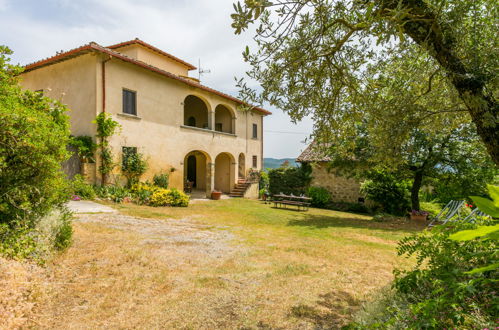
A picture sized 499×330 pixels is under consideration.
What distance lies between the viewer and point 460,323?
1.86 m

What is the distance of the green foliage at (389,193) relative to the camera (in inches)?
534

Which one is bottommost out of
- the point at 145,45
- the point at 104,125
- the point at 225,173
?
the point at 225,173

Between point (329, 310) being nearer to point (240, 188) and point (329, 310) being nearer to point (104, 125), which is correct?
point (104, 125)

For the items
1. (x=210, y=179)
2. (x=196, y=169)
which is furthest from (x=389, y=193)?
(x=196, y=169)

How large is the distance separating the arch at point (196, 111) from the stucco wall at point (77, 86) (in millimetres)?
8936

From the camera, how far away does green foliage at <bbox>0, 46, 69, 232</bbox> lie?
3938 mm

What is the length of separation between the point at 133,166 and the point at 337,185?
467 inches

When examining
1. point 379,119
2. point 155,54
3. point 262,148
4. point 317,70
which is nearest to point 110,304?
point 317,70

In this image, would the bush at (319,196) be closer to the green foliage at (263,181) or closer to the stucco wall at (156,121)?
the green foliage at (263,181)

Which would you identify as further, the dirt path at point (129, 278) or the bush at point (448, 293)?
the dirt path at point (129, 278)

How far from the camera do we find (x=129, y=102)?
13664 millimetres

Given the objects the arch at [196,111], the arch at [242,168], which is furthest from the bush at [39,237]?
the arch at [196,111]

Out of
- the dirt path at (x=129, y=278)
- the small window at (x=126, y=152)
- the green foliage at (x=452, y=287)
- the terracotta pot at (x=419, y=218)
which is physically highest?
the small window at (x=126, y=152)

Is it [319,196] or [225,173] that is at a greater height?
[225,173]
